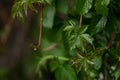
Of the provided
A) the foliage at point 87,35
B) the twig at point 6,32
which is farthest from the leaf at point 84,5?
the twig at point 6,32

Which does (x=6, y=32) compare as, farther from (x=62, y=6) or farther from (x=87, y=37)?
(x=87, y=37)

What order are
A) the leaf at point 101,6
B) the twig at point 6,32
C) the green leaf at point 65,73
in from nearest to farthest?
the leaf at point 101,6
the green leaf at point 65,73
the twig at point 6,32

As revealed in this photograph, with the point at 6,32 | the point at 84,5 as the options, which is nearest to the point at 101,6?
the point at 84,5

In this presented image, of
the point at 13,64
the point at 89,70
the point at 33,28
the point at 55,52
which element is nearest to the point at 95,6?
the point at 89,70

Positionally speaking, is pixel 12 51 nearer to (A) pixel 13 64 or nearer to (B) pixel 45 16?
(A) pixel 13 64

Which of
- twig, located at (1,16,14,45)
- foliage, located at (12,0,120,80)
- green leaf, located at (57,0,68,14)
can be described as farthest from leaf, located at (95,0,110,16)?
twig, located at (1,16,14,45)

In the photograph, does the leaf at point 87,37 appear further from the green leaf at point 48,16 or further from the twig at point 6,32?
the twig at point 6,32
